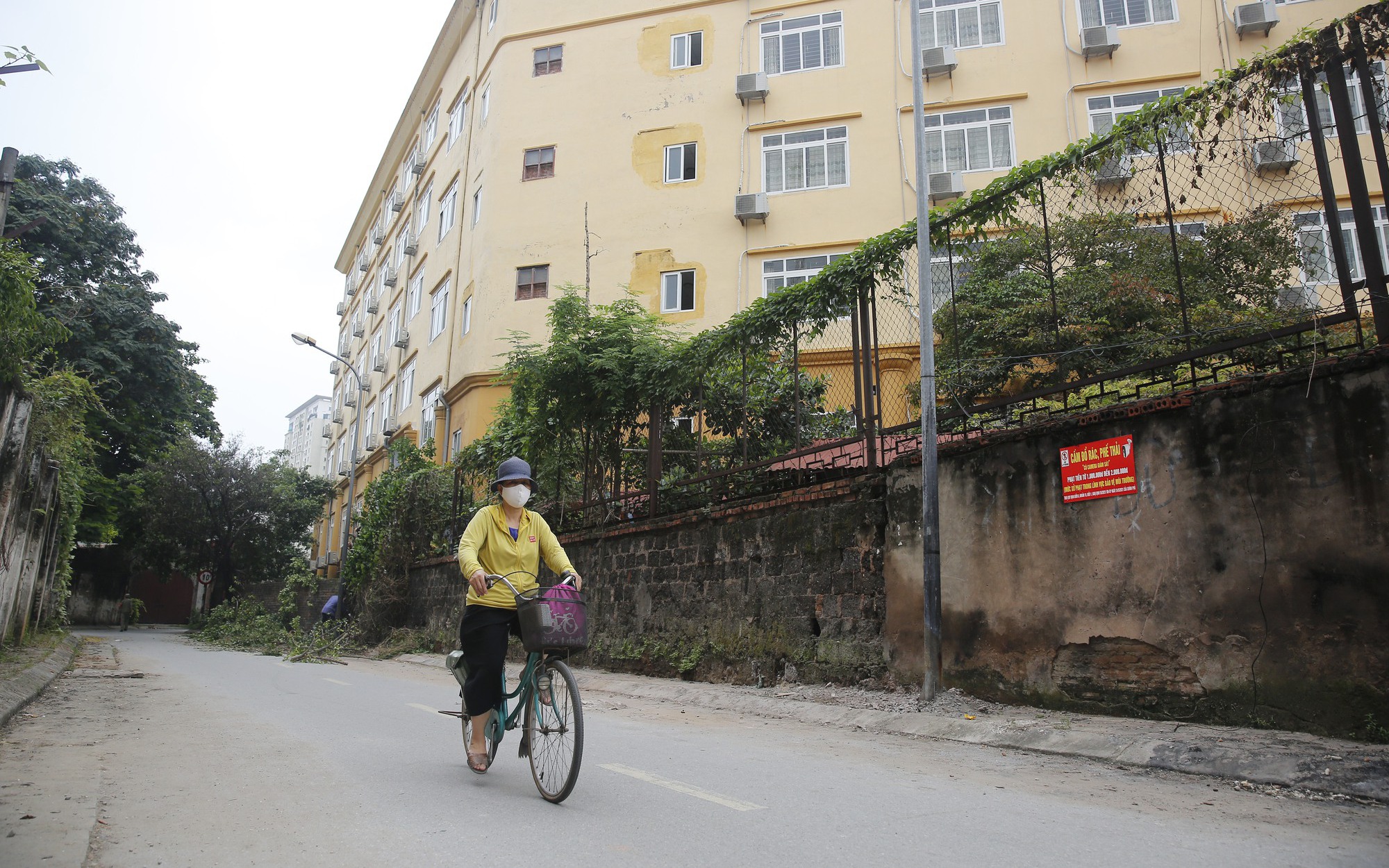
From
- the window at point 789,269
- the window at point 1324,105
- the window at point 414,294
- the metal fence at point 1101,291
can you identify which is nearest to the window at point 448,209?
the window at point 414,294

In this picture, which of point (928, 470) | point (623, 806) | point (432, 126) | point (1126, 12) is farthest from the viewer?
point (432, 126)

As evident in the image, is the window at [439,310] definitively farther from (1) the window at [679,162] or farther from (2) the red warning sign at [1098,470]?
(2) the red warning sign at [1098,470]

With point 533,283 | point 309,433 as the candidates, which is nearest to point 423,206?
point 533,283

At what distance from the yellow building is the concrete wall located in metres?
9.61

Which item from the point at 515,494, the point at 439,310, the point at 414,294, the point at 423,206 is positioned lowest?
the point at 515,494

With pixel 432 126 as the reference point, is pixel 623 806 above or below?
below

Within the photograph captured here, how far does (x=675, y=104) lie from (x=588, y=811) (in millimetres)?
22363

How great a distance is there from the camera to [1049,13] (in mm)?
21359

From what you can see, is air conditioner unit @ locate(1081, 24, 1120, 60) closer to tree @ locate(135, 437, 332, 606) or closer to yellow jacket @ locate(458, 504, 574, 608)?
yellow jacket @ locate(458, 504, 574, 608)

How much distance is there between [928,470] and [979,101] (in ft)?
51.8

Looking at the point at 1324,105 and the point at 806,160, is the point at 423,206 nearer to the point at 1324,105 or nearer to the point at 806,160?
the point at 806,160

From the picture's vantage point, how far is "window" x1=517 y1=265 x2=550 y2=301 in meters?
24.1

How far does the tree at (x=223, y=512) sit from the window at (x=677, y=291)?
23.3 metres

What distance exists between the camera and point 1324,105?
6.96 m
